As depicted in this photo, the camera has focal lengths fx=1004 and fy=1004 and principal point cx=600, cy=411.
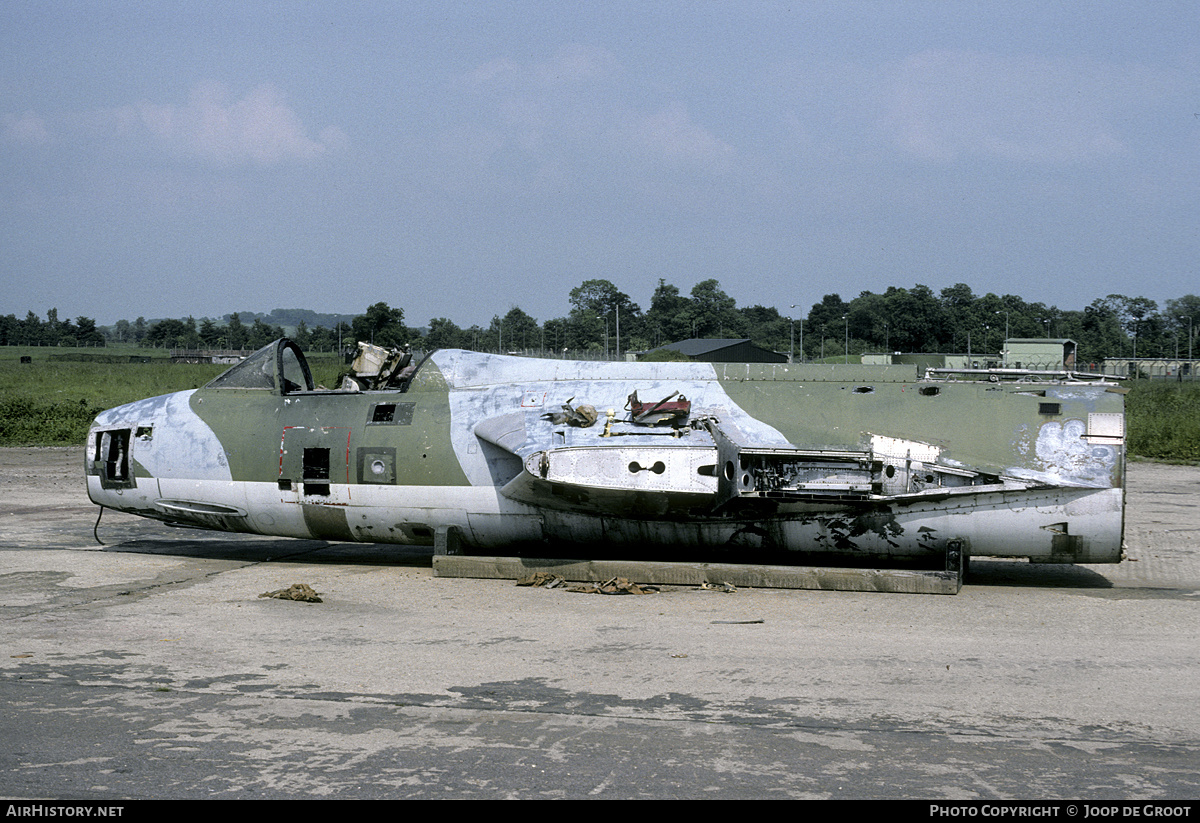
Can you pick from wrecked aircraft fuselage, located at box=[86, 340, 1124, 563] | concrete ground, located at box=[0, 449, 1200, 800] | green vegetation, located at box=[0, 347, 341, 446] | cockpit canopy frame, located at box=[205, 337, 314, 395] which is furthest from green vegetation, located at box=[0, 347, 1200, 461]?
concrete ground, located at box=[0, 449, 1200, 800]

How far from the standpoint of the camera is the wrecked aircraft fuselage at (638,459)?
1019cm

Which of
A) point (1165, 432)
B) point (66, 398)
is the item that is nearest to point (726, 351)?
point (1165, 432)

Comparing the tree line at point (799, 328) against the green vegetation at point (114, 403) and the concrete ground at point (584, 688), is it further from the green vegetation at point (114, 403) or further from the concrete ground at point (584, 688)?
the concrete ground at point (584, 688)

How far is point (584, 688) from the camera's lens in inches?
284

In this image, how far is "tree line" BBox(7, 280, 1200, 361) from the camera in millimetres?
85688

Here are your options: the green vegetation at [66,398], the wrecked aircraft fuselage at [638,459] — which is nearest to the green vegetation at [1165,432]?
the wrecked aircraft fuselage at [638,459]

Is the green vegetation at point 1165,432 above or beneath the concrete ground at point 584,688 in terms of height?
above

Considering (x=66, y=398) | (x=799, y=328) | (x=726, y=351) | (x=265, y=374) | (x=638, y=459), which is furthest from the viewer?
(x=799, y=328)

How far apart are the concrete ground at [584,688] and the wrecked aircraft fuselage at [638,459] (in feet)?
2.31

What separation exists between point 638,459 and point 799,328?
4308 inches

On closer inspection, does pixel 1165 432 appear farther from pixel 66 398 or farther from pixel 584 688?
pixel 66 398

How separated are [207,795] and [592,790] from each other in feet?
6.59

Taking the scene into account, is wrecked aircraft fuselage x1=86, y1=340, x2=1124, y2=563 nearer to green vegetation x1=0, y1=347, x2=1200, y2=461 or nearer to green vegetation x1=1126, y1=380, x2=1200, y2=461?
green vegetation x1=0, y1=347, x2=1200, y2=461

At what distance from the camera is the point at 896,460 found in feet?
33.7
